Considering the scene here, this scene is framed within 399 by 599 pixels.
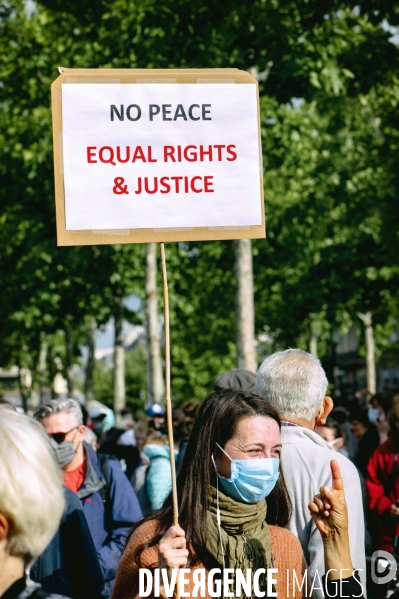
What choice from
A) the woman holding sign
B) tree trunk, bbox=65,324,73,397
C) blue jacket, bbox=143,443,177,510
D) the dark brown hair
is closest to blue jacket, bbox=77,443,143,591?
blue jacket, bbox=143,443,177,510

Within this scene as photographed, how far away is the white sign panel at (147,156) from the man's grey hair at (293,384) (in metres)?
0.64

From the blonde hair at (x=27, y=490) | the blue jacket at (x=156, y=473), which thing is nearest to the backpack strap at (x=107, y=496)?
the blue jacket at (x=156, y=473)

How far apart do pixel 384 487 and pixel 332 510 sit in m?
4.17

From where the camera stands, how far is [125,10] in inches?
565

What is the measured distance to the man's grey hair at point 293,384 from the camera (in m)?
4.12

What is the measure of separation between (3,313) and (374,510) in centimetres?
2579

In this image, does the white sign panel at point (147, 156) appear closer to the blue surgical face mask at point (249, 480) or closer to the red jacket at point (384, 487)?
the blue surgical face mask at point (249, 480)

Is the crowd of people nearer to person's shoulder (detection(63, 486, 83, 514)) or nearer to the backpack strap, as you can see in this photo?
person's shoulder (detection(63, 486, 83, 514))

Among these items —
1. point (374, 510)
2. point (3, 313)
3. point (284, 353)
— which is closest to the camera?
point (284, 353)

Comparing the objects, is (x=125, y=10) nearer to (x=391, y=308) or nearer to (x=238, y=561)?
(x=238, y=561)

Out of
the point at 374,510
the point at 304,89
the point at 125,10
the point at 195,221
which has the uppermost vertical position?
the point at 125,10

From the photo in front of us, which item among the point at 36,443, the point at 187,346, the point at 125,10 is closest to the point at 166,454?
→ the point at 36,443

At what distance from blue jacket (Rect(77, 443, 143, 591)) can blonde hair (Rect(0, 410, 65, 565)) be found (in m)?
2.84

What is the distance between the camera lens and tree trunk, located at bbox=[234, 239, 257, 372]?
12172 millimetres
